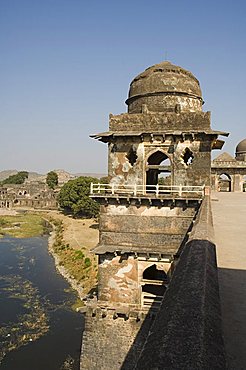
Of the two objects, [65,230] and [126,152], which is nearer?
[126,152]

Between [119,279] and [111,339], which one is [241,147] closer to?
[119,279]

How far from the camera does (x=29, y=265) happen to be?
35.0 metres

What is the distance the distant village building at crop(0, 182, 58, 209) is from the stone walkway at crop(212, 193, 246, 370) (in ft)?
249

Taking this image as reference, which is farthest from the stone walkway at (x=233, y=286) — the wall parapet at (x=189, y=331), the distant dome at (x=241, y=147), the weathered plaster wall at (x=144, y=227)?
the distant dome at (x=241, y=147)

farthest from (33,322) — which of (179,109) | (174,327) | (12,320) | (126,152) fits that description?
(174,327)

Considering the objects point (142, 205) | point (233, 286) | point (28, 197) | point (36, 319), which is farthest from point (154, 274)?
point (28, 197)

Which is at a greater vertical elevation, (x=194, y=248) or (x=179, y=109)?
(x=179, y=109)

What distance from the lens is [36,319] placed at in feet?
73.3

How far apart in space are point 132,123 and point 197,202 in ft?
15.4

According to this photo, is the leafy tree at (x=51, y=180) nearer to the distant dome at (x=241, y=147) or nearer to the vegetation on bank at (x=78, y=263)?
the vegetation on bank at (x=78, y=263)

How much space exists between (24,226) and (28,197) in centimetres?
3558

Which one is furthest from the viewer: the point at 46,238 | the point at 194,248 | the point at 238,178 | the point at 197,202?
the point at 46,238

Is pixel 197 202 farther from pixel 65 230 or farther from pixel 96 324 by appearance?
pixel 65 230

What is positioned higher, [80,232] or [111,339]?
[80,232]
